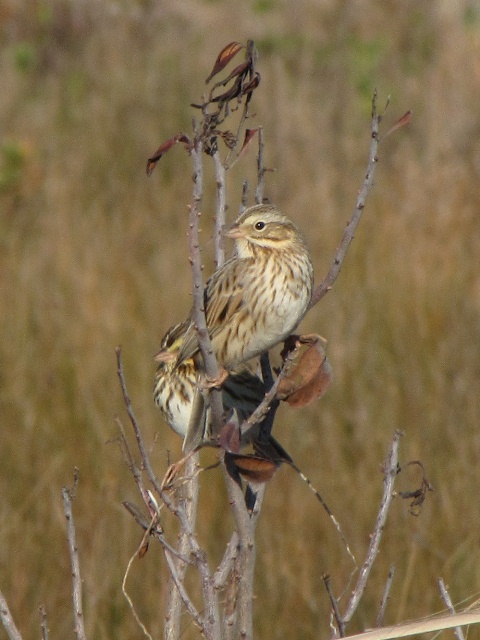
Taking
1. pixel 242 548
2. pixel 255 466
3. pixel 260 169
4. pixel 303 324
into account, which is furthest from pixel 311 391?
pixel 303 324

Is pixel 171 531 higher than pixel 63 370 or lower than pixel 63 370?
lower

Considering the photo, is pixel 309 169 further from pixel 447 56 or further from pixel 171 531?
pixel 171 531

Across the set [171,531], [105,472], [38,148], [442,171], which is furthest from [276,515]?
[38,148]

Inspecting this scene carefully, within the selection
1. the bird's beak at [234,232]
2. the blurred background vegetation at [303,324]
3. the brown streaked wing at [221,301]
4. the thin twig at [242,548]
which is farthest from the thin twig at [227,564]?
the bird's beak at [234,232]

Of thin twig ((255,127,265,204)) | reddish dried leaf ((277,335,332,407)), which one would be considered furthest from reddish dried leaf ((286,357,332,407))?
thin twig ((255,127,265,204))

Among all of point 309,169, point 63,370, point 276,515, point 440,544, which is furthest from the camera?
point 309,169

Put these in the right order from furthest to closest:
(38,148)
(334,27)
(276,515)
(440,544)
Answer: (334,27)
(38,148)
(276,515)
(440,544)

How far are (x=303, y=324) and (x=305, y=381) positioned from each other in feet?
10.8

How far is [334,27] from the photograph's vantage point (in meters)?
10.7

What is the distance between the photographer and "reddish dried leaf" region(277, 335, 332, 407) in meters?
2.20

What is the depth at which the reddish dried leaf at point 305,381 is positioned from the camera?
7.21 feet

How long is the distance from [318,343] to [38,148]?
19.7 ft

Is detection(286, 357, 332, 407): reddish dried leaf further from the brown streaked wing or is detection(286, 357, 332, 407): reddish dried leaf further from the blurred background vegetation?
the brown streaked wing

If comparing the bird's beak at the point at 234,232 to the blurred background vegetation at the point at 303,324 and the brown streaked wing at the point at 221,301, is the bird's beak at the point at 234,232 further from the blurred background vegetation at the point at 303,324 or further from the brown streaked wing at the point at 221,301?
the blurred background vegetation at the point at 303,324
